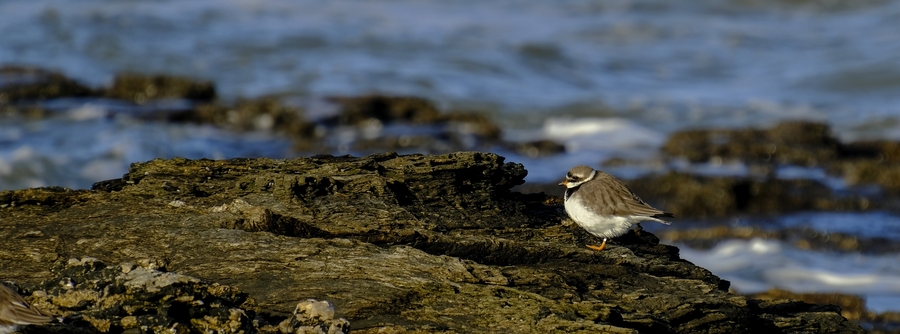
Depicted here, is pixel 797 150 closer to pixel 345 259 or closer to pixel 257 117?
pixel 257 117

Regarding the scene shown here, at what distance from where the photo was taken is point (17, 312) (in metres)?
5.58

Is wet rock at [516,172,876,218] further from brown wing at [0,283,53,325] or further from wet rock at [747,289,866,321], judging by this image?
brown wing at [0,283,53,325]

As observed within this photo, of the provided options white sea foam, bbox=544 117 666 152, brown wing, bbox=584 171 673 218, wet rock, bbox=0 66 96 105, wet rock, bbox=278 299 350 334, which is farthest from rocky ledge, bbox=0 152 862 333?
wet rock, bbox=0 66 96 105

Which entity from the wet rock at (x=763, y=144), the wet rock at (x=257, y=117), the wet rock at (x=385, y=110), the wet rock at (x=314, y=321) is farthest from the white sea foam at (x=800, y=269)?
the wet rock at (x=257, y=117)

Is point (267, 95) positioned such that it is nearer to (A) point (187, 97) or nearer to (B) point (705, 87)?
(A) point (187, 97)

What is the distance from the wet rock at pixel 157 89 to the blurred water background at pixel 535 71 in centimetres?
130

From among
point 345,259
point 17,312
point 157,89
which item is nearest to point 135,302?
point 17,312

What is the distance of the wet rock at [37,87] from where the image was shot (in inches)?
1044

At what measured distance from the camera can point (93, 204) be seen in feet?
24.5

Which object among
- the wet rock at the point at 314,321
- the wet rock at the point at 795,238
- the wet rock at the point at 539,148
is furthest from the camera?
the wet rock at the point at 539,148

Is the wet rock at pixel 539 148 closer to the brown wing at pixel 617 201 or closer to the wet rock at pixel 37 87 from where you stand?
the wet rock at pixel 37 87

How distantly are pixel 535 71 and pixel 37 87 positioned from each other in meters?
16.1

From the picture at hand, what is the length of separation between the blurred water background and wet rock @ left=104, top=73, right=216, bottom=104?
1304mm

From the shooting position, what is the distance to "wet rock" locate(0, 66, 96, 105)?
26.5 m
